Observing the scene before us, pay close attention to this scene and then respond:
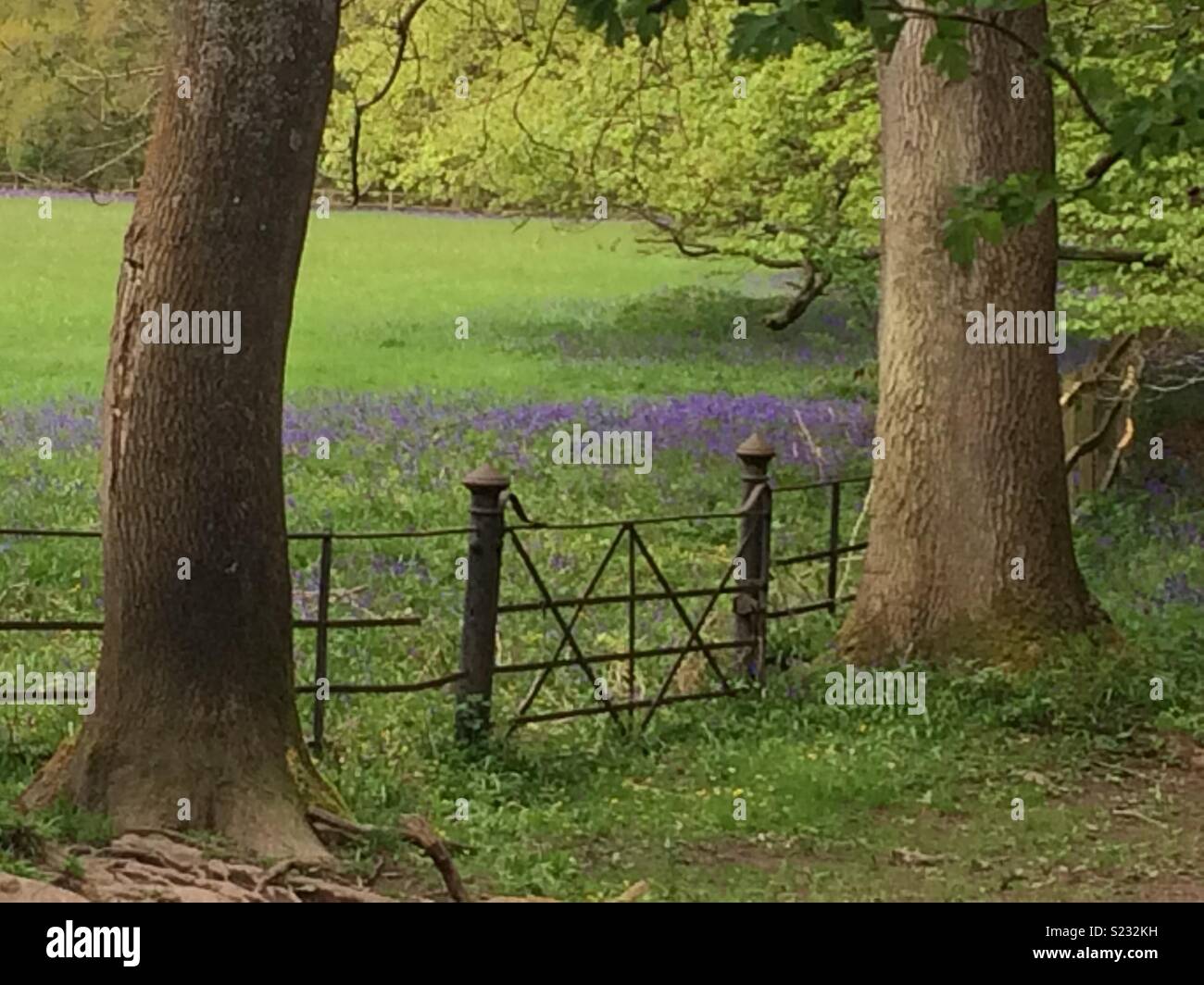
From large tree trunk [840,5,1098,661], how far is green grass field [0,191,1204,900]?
11.8 inches

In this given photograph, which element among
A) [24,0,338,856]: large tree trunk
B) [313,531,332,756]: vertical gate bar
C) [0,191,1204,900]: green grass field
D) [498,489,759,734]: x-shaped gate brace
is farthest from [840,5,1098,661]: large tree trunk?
[24,0,338,856]: large tree trunk

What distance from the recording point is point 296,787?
16.6 feet

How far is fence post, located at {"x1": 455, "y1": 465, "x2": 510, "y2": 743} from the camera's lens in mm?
6699

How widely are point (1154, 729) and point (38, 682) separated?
438cm

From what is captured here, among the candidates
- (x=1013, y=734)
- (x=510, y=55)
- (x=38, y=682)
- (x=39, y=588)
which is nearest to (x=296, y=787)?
(x=38, y=682)

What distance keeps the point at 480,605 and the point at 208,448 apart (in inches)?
84.8

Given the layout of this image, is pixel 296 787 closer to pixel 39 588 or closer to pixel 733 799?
pixel 733 799

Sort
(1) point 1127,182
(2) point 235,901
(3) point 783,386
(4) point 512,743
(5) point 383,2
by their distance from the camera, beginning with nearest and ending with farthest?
(2) point 235,901 → (4) point 512,743 → (1) point 1127,182 → (5) point 383,2 → (3) point 783,386

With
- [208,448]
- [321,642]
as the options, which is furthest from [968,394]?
[208,448]

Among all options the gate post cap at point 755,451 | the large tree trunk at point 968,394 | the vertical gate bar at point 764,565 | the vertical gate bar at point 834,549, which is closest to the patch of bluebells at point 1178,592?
the vertical gate bar at point 834,549

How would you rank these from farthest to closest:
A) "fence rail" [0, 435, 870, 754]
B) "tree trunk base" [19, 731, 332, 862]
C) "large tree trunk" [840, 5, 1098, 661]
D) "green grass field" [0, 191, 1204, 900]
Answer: "large tree trunk" [840, 5, 1098, 661] → "fence rail" [0, 435, 870, 754] → "green grass field" [0, 191, 1204, 900] → "tree trunk base" [19, 731, 332, 862]

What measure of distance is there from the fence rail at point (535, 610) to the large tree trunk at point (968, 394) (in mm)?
533

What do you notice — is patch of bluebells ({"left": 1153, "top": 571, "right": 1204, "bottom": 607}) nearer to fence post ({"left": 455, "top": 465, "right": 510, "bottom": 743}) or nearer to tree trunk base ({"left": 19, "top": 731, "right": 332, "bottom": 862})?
fence post ({"left": 455, "top": 465, "right": 510, "bottom": 743})

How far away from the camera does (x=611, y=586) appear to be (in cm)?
1020
